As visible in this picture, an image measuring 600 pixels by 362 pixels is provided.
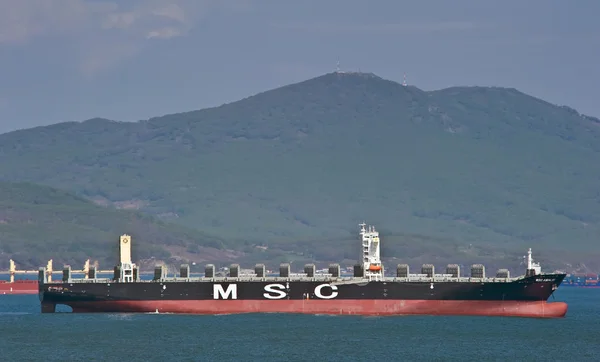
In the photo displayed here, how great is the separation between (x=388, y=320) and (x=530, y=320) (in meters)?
12.5

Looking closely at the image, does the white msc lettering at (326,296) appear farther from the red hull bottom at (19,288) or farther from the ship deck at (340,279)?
the red hull bottom at (19,288)

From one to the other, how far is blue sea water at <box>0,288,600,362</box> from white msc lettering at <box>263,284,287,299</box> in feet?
6.19

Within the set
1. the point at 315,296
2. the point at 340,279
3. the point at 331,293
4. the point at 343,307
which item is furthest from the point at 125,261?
the point at 343,307

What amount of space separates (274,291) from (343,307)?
20.6 ft

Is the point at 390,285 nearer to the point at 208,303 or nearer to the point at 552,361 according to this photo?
the point at 208,303

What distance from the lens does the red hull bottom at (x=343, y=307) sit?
113750 mm

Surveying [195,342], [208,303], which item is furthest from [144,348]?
[208,303]

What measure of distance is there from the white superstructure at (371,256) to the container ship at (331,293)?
9 centimetres

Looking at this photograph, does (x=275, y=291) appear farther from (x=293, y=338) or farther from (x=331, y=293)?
(x=293, y=338)

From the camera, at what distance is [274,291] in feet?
383

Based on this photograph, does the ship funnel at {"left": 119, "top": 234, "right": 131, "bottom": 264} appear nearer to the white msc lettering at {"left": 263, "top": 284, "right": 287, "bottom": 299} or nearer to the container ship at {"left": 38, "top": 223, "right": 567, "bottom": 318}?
the container ship at {"left": 38, "top": 223, "right": 567, "bottom": 318}

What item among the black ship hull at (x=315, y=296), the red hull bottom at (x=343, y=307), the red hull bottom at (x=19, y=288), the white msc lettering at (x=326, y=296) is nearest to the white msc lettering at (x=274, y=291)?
the black ship hull at (x=315, y=296)

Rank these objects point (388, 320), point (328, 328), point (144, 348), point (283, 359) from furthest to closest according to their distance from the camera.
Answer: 1. point (388, 320)
2. point (328, 328)
3. point (144, 348)
4. point (283, 359)

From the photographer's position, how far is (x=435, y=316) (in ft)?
392
